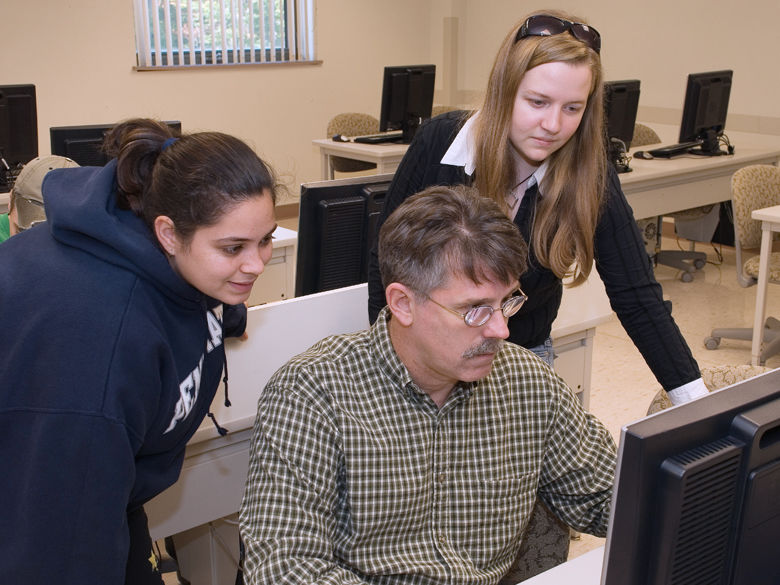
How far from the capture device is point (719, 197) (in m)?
5.02

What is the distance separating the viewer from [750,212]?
3.81 meters

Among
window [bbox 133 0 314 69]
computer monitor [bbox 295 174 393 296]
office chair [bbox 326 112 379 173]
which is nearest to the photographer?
computer monitor [bbox 295 174 393 296]

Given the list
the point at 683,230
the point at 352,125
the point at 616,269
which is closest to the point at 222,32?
the point at 352,125

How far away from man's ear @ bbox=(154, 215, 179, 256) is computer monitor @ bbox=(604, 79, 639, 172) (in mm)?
3655

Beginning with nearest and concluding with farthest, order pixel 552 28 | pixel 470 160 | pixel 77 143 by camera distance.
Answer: pixel 552 28
pixel 470 160
pixel 77 143

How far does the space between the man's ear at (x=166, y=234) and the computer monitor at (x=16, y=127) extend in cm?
284

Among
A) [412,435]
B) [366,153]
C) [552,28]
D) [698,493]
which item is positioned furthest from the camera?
[366,153]

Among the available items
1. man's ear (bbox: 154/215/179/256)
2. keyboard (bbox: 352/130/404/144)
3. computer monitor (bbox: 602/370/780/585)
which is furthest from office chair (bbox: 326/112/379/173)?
computer monitor (bbox: 602/370/780/585)

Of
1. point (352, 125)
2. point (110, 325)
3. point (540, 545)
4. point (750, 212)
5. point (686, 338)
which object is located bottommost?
point (686, 338)

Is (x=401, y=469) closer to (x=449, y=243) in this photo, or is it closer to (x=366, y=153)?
(x=449, y=243)

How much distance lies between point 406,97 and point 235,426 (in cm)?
384

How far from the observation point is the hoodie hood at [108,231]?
3.78 ft

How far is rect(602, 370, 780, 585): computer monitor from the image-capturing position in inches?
31.3

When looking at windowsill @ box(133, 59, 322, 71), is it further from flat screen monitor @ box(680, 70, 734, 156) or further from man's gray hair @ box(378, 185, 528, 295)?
man's gray hair @ box(378, 185, 528, 295)
